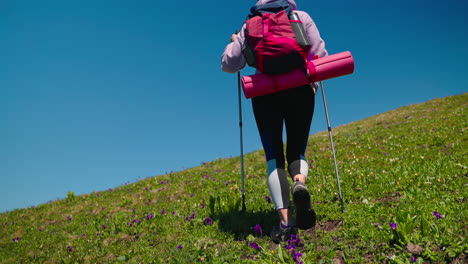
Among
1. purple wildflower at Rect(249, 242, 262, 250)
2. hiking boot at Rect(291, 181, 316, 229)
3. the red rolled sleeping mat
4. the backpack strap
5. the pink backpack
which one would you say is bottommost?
purple wildflower at Rect(249, 242, 262, 250)

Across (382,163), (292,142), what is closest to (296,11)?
(292,142)

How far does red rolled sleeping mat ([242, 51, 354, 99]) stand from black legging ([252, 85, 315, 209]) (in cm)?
32

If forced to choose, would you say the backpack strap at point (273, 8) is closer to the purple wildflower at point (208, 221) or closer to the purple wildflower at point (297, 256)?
the purple wildflower at point (297, 256)

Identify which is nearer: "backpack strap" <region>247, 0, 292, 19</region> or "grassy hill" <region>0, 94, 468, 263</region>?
"grassy hill" <region>0, 94, 468, 263</region>

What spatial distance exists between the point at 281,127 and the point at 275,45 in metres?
1.39

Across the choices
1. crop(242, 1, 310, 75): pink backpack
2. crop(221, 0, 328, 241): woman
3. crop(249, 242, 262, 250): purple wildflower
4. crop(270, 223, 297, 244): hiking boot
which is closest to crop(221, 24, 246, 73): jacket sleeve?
crop(221, 0, 328, 241): woman

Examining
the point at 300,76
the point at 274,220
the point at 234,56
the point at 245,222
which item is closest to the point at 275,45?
the point at 300,76

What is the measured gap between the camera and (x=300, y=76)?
5.03m

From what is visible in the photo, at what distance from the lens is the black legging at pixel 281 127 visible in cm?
535

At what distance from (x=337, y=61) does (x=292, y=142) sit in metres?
1.51

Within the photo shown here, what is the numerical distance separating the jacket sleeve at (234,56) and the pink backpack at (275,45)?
0.32 m

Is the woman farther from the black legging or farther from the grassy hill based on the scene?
the grassy hill

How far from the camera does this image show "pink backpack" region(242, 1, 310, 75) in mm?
4914

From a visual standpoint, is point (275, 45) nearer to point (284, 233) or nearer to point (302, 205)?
point (302, 205)
